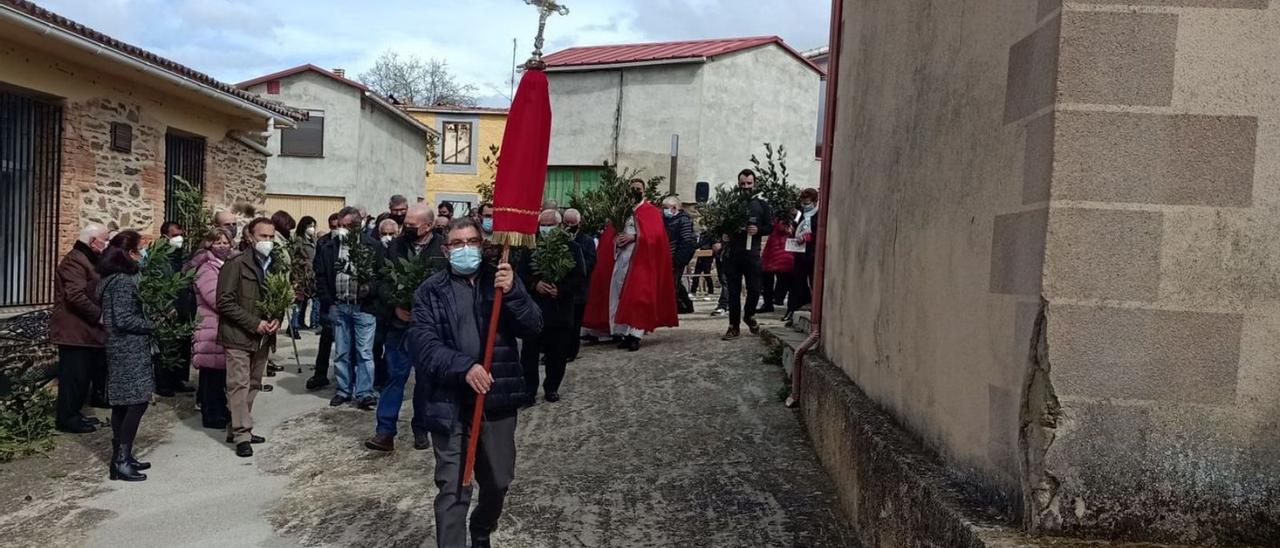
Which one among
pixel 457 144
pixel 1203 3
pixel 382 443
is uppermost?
pixel 457 144

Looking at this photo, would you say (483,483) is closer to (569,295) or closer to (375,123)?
(569,295)

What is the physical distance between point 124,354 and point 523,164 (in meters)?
3.20

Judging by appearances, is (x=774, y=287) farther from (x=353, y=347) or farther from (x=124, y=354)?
(x=124, y=354)

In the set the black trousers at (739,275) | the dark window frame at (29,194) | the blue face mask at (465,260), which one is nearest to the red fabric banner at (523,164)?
the blue face mask at (465,260)

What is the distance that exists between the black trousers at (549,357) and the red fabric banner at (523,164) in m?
3.04

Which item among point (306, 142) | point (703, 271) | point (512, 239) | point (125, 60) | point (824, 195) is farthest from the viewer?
point (306, 142)

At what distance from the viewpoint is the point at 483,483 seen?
186 inches

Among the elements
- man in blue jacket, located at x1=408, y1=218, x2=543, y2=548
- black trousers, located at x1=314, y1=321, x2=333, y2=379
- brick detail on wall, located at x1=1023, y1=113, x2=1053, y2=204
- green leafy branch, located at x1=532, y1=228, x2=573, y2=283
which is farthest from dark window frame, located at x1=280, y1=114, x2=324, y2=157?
brick detail on wall, located at x1=1023, y1=113, x2=1053, y2=204

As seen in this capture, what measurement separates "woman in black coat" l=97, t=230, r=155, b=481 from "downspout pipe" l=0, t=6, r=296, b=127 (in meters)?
3.64

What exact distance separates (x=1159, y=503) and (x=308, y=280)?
9.24m

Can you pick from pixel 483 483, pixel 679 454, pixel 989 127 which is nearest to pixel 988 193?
pixel 989 127

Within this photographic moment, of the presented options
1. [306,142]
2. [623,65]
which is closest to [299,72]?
[306,142]

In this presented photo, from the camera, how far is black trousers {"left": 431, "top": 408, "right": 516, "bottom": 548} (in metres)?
4.64

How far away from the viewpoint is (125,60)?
10.4 meters
